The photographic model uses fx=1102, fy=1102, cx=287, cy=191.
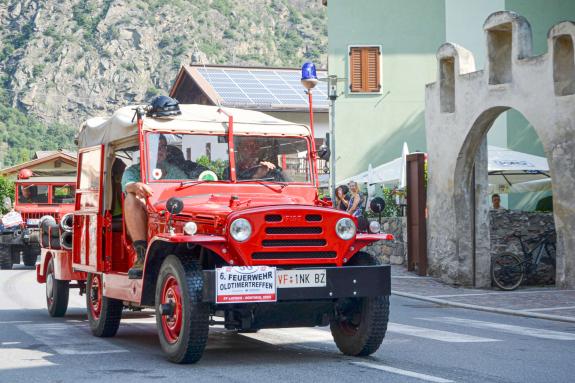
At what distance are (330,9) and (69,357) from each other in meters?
30.7

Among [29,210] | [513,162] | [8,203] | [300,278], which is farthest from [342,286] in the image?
[29,210]

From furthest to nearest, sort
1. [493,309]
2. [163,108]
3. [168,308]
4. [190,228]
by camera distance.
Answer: [493,309] → [163,108] → [168,308] → [190,228]

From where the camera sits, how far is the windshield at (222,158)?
37.6ft

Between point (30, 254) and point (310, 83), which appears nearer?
point (310, 83)

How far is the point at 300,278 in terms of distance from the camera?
9.64 m

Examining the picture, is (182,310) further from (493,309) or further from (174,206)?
(493,309)

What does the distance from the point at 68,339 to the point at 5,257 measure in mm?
19226

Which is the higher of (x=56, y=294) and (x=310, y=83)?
(x=310, y=83)

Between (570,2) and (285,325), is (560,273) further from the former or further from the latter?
(570,2)

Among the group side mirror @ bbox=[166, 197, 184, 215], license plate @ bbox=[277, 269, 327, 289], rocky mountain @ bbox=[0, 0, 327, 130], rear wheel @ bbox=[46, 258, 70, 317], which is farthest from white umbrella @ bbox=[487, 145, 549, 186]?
rocky mountain @ bbox=[0, 0, 327, 130]

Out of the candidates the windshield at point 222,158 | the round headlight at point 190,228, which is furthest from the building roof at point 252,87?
the round headlight at point 190,228

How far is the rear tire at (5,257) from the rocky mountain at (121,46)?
93.2 meters

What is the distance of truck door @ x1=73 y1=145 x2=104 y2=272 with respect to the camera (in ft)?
41.8

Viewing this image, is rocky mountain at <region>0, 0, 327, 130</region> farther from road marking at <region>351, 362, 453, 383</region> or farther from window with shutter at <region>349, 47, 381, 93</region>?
road marking at <region>351, 362, 453, 383</region>
